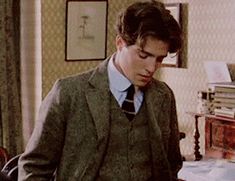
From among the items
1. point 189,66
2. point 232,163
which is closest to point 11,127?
point 189,66

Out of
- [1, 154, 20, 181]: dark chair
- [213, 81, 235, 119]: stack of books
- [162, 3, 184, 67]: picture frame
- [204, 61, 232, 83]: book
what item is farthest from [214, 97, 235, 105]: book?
[1, 154, 20, 181]: dark chair

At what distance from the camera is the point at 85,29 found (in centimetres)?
461

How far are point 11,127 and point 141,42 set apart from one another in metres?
3.37

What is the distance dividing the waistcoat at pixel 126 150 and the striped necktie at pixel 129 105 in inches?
0.6

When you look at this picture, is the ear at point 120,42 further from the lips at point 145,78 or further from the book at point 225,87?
the book at point 225,87

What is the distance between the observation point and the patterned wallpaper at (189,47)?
3.80m

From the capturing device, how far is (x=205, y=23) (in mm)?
3961

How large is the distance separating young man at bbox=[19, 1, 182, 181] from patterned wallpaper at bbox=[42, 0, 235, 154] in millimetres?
2167

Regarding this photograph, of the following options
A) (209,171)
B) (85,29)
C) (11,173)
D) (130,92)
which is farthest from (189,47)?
(130,92)

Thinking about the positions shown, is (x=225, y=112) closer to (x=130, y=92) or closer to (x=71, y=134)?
(x=130, y=92)

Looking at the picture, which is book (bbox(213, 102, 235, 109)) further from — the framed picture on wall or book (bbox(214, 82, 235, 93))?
the framed picture on wall

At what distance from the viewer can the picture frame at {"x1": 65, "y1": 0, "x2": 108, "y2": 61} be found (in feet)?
14.9

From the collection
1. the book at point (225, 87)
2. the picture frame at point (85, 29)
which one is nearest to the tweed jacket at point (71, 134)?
the book at point (225, 87)

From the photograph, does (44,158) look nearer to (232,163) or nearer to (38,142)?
(38,142)
